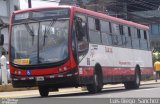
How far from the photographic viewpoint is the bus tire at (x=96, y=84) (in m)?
22.8

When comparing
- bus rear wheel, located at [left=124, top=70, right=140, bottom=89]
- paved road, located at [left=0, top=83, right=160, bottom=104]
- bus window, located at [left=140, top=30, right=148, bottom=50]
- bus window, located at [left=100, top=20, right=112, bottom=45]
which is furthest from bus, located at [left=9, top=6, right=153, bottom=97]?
bus window, located at [left=140, top=30, right=148, bottom=50]

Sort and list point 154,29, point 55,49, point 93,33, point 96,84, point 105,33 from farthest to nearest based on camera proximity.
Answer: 1. point 154,29
2. point 105,33
3. point 93,33
4. point 96,84
5. point 55,49

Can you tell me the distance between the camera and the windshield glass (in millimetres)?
20906

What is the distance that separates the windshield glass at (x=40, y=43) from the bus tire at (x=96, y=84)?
2.65m

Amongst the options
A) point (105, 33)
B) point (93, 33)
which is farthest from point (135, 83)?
point (93, 33)

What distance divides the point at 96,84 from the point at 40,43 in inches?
134

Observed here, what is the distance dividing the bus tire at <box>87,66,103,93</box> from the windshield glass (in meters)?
2.65

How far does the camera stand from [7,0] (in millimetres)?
59938

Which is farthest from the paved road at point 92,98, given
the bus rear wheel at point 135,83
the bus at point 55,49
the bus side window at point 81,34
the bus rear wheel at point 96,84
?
the bus rear wheel at point 135,83

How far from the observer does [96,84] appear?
75.6ft

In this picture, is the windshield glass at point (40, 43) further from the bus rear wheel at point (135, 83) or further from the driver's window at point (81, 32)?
the bus rear wheel at point (135, 83)

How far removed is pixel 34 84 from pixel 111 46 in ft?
19.3

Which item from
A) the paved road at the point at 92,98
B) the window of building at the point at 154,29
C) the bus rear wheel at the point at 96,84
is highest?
the window of building at the point at 154,29

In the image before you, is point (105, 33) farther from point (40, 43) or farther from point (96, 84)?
point (40, 43)
